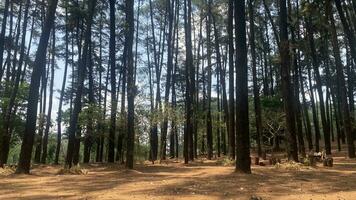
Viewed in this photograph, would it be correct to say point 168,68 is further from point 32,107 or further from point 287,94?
point 32,107

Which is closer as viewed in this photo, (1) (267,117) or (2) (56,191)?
(2) (56,191)

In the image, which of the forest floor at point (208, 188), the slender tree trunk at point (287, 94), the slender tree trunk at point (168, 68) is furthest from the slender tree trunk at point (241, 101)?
the slender tree trunk at point (168, 68)

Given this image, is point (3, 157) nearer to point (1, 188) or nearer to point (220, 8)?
point (1, 188)

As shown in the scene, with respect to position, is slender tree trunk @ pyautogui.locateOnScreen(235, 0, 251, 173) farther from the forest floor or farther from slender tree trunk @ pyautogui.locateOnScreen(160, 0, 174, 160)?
slender tree trunk @ pyautogui.locateOnScreen(160, 0, 174, 160)

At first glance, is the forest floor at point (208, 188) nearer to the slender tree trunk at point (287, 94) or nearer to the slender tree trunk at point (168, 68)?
the slender tree trunk at point (287, 94)

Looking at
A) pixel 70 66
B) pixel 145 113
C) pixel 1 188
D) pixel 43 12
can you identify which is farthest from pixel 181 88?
pixel 1 188

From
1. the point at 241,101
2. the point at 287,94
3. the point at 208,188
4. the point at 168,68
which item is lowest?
the point at 208,188

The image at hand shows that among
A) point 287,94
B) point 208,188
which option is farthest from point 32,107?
point 287,94

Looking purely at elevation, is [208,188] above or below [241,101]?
below

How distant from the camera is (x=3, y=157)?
22.3 m

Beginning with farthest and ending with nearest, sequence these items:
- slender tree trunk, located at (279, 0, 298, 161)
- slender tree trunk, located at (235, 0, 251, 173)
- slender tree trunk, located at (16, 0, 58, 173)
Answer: slender tree trunk, located at (279, 0, 298, 161), slender tree trunk, located at (16, 0, 58, 173), slender tree trunk, located at (235, 0, 251, 173)

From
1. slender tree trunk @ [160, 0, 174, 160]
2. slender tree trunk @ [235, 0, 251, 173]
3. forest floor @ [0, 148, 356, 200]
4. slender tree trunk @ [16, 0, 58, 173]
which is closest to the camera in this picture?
forest floor @ [0, 148, 356, 200]

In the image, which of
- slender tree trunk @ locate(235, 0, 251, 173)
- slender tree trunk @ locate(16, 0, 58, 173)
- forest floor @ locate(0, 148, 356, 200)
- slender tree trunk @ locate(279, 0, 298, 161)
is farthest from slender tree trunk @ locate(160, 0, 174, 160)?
forest floor @ locate(0, 148, 356, 200)

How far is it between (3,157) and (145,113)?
8.64 meters
